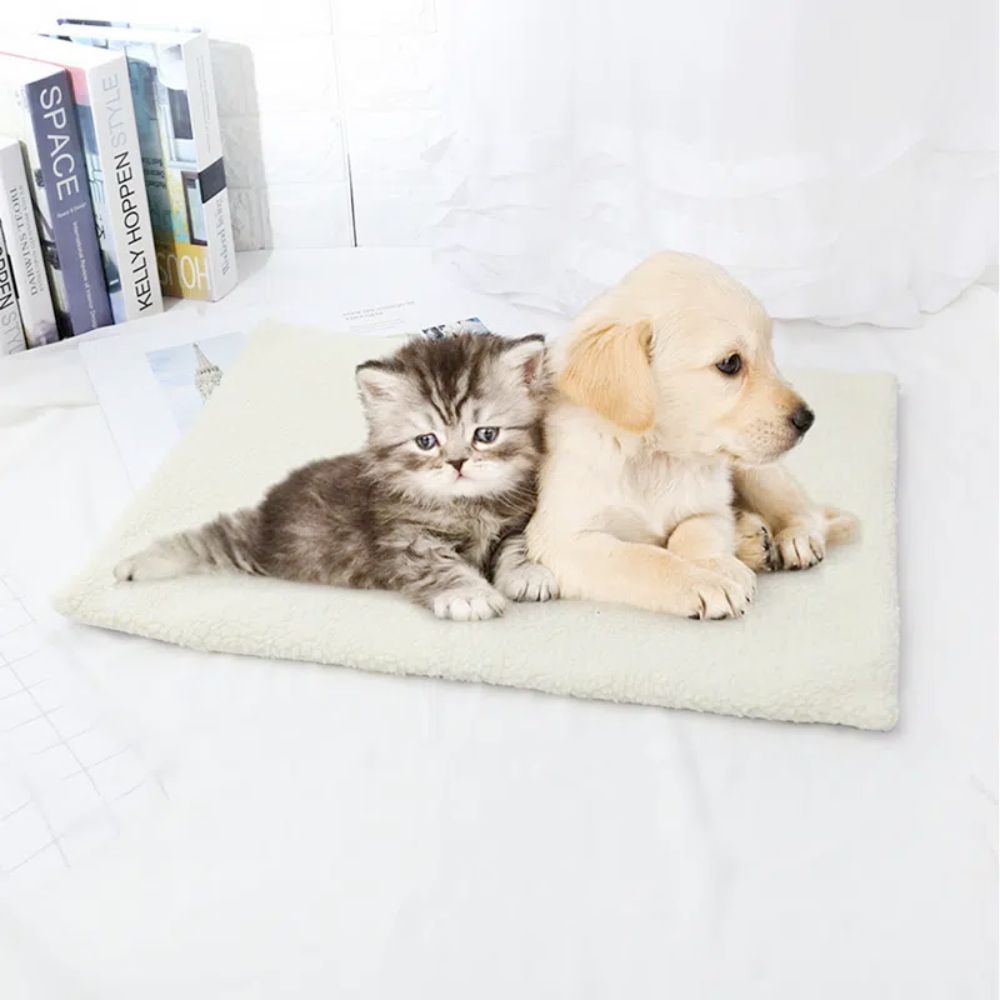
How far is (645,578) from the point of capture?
3.96 feet

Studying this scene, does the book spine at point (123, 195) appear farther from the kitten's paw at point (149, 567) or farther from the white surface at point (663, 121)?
the kitten's paw at point (149, 567)

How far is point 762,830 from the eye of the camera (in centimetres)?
108

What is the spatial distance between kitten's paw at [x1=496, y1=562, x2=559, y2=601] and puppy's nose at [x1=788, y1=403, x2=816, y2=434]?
28 centimetres

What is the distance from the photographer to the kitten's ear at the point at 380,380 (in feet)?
4.04

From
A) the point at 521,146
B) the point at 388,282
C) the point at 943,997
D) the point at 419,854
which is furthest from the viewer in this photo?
the point at 388,282

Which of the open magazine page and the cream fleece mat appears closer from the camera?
the cream fleece mat

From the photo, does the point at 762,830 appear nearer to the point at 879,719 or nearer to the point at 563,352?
the point at 879,719

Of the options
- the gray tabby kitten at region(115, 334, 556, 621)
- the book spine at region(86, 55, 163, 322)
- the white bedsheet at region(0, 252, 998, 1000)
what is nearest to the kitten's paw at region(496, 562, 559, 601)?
the gray tabby kitten at region(115, 334, 556, 621)

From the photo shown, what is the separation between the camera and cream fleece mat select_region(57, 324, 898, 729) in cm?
118

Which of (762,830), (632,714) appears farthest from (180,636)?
(762,830)

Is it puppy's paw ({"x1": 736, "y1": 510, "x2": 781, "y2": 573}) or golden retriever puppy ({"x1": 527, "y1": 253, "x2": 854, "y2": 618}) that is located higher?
golden retriever puppy ({"x1": 527, "y1": 253, "x2": 854, "y2": 618})

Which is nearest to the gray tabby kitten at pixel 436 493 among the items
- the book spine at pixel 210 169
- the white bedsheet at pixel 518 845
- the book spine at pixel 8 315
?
the white bedsheet at pixel 518 845

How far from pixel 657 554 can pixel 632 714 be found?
0.15m

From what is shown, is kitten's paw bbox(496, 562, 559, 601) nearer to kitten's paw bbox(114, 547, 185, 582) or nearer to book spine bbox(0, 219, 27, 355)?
kitten's paw bbox(114, 547, 185, 582)
